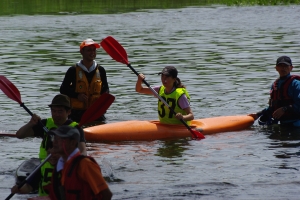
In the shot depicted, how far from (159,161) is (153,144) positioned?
1.09 m

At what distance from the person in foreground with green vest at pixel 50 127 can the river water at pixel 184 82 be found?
2.46 feet

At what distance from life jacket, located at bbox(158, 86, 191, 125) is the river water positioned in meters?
0.39

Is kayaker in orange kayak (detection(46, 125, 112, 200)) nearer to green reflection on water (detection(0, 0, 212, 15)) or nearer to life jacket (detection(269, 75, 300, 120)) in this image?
life jacket (detection(269, 75, 300, 120))

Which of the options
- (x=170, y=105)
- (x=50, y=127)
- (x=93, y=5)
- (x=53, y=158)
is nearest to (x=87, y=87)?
(x=170, y=105)

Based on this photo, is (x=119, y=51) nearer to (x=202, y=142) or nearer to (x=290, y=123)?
(x=202, y=142)

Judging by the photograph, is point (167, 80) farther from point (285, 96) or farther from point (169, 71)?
point (285, 96)

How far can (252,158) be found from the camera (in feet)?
30.9

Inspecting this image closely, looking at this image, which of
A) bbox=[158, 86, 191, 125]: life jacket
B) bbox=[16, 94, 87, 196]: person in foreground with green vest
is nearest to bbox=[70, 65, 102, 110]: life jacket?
bbox=[158, 86, 191, 125]: life jacket

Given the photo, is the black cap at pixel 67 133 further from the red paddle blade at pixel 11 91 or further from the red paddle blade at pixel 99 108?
the red paddle blade at pixel 11 91

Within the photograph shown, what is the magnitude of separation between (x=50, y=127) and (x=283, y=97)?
454 centimetres

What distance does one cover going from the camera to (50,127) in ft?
23.6

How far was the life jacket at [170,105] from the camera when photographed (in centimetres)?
1037

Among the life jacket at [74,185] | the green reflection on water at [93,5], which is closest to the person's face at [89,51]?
the life jacket at [74,185]

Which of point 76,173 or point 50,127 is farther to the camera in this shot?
point 50,127
